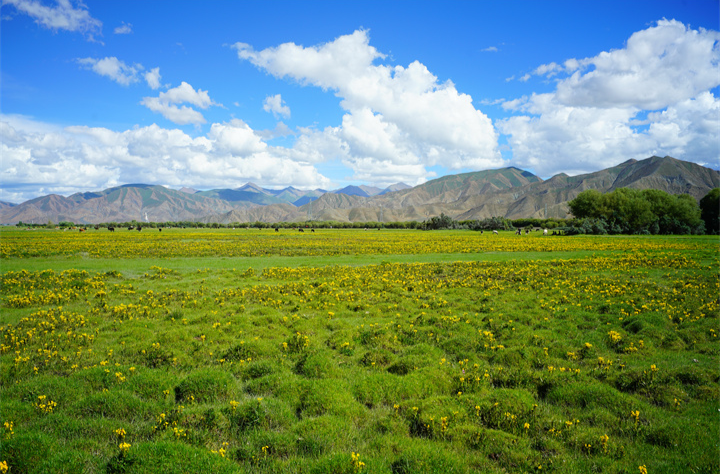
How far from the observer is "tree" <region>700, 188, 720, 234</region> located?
89.8 metres

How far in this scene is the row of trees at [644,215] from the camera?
8644cm

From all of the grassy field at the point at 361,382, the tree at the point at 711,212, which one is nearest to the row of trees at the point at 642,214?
the tree at the point at 711,212

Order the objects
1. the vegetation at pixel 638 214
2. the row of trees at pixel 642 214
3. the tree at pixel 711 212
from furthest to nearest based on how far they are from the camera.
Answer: the tree at pixel 711 212
the row of trees at pixel 642 214
the vegetation at pixel 638 214

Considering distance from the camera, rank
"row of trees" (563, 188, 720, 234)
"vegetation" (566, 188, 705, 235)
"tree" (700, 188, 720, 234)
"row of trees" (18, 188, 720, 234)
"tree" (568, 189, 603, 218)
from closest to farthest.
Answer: "vegetation" (566, 188, 705, 235)
"row of trees" (563, 188, 720, 234)
"row of trees" (18, 188, 720, 234)
"tree" (700, 188, 720, 234)
"tree" (568, 189, 603, 218)

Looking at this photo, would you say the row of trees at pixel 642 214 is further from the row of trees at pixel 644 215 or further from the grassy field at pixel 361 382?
the grassy field at pixel 361 382

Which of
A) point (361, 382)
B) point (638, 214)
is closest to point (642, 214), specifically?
point (638, 214)

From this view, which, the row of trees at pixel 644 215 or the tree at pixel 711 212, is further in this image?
the tree at pixel 711 212

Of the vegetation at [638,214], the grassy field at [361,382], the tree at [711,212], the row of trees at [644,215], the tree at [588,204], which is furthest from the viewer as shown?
the tree at [588,204]

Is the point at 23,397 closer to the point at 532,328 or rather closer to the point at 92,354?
the point at 92,354

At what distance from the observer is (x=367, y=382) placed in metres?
8.40

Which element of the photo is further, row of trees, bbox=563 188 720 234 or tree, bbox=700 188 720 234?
tree, bbox=700 188 720 234

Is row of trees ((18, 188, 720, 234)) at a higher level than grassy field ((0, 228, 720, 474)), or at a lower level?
higher

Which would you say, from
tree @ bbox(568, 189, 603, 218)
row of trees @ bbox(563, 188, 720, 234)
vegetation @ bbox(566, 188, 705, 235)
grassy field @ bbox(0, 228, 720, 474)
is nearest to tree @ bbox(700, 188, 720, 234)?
row of trees @ bbox(563, 188, 720, 234)

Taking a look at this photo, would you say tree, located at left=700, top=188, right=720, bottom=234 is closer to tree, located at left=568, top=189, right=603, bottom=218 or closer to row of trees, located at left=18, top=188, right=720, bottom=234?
row of trees, located at left=18, top=188, right=720, bottom=234
